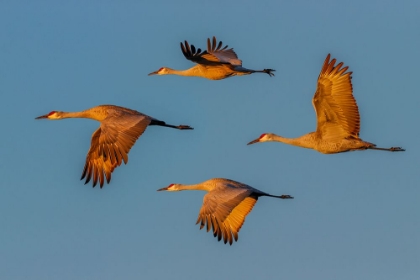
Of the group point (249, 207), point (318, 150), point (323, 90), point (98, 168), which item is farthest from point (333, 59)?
point (98, 168)

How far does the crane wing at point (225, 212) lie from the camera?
1766 cm

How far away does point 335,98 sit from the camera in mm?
17469

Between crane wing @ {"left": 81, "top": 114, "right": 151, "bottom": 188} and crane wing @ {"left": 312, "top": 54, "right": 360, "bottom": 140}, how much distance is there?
291 cm

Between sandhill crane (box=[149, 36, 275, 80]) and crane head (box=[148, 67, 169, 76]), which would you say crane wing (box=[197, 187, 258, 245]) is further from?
crane head (box=[148, 67, 169, 76])

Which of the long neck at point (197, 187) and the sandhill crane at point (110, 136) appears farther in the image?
the long neck at point (197, 187)

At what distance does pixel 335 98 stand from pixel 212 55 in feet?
12.7

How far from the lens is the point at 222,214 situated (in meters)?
17.7

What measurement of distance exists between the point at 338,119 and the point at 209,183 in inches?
116

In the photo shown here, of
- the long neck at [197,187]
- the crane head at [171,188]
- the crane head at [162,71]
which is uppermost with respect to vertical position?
the crane head at [162,71]

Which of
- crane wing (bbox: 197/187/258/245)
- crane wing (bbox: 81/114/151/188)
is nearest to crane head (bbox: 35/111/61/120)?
crane wing (bbox: 81/114/151/188)

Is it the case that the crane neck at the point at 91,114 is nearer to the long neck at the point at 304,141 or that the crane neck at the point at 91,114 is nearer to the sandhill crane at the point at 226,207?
the sandhill crane at the point at 226,207

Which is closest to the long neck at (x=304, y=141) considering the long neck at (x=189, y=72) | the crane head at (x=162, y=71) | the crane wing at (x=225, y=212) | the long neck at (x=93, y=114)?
the crane wing at (x=225, y=212)

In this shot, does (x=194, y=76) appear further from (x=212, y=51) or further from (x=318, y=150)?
(x=318, y=150)

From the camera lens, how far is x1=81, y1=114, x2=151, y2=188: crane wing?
56.0 feet
